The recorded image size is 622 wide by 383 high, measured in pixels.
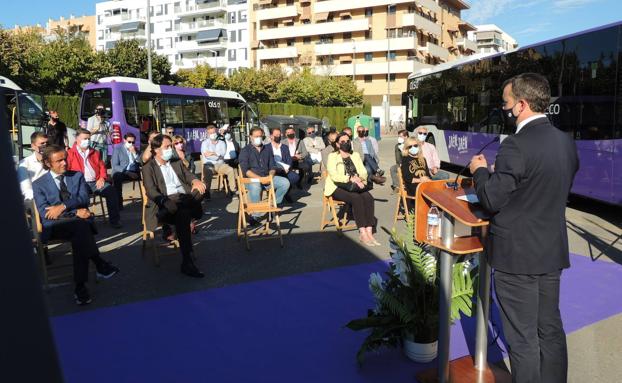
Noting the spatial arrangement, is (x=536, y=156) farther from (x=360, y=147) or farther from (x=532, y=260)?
(x=360, y=147)

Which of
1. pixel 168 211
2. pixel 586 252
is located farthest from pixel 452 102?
pixel 168 211

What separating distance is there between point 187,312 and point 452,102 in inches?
491

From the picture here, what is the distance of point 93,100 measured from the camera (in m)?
18.2

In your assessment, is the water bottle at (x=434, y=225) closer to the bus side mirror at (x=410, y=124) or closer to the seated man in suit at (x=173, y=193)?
the seated man in suit at (x=173, y=193)

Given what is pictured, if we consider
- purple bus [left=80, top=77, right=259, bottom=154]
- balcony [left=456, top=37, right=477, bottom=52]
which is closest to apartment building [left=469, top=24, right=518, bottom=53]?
balcony [left=456, top=37, right=477, bottom=52]

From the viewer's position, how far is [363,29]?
2463 inches

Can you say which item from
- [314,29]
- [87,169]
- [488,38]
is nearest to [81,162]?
[87,169]

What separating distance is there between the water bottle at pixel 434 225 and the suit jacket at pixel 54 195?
413cm

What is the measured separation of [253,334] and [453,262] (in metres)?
1.92

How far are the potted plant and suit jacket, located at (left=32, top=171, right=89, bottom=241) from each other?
3669 millimetres

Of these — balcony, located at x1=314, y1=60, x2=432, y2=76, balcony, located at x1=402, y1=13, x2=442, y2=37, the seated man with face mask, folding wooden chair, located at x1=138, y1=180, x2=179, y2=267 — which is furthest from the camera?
balcony, located at x1=402, y1=13, x2=442, y2=37

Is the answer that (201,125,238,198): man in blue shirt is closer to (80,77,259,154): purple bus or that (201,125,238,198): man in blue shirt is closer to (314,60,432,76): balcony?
(80,77,259,154): purple bus

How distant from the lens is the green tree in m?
42.7

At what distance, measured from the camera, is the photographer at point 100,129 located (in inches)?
608
